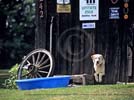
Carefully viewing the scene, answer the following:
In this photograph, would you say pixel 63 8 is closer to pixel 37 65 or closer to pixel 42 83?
pixel 37 65

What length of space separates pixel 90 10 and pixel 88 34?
63 centimetres

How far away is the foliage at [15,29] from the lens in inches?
1048

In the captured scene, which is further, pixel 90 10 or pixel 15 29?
pixel 15 29

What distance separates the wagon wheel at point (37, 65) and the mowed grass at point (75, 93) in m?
1.26

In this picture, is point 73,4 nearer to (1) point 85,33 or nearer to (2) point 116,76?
(1) point 85,33

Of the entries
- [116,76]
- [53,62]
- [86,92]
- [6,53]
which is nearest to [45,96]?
[86,92]

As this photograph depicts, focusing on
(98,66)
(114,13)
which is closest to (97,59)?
(98,66)

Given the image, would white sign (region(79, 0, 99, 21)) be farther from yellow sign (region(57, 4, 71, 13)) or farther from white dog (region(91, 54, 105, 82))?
white dog (region(91, 54, 105, 82))

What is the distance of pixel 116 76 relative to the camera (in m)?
12.7

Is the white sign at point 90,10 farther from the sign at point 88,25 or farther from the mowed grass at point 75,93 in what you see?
the mowed grass at point 75,93

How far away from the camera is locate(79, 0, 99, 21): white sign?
12.6 metres

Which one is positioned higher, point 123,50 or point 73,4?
point 73,4

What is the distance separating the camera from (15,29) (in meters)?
27.3

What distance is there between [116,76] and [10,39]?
14.9m
